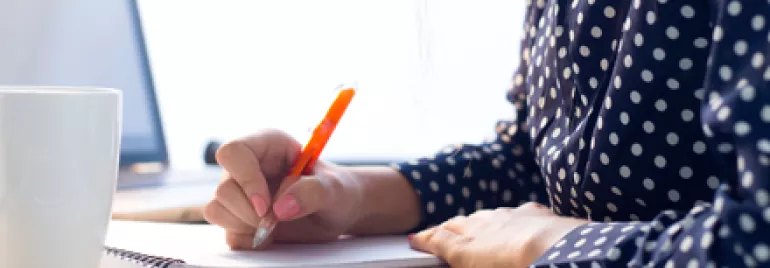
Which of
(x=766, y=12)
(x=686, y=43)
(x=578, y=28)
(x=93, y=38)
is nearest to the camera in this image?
(x=766, y=12)

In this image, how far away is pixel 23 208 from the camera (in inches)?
14.9

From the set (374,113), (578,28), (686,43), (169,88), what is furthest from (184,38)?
(686,43)

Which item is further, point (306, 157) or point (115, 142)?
point (306, 157)

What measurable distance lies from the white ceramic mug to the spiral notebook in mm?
80

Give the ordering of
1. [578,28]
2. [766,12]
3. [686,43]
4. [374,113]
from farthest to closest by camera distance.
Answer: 1. [374,113]
2. [578,28]
3. [686,43]
4. [766,12]

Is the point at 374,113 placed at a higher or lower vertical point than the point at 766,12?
lower

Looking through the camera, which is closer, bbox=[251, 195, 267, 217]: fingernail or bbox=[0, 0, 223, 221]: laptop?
bbox=[251, 195, 267, 217]: fingernail

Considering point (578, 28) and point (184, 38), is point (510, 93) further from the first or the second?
point (184, 38)

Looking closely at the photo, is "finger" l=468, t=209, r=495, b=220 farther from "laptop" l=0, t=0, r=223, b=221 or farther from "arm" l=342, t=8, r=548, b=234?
"laptop" l=0, t=0, r=223, b=221

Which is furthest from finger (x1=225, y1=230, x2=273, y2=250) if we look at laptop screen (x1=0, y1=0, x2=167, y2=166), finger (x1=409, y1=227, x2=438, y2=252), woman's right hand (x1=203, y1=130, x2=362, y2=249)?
laptop screen (x1=0, y1=0, x2=167, y2=166)

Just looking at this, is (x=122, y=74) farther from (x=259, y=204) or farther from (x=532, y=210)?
(x=532, y=210)

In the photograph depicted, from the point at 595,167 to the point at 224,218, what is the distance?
10.8 inches

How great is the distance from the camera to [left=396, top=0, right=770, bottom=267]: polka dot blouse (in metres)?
0.36

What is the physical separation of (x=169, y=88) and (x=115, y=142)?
65cm
